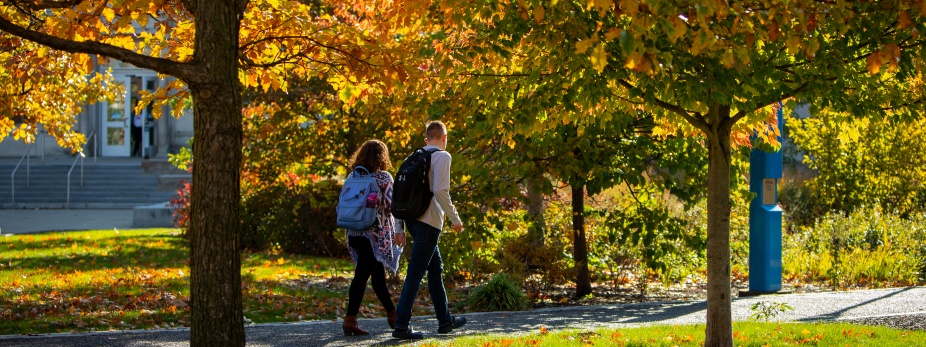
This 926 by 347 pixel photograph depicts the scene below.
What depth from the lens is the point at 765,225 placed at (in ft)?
35.1

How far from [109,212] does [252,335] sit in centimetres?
1774

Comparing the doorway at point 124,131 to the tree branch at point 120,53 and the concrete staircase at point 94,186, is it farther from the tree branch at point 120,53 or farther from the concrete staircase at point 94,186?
the tree branch at point 120,53

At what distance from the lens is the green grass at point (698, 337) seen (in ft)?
21.8

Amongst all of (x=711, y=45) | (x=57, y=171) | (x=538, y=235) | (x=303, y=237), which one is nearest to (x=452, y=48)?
(x=711, y=45)

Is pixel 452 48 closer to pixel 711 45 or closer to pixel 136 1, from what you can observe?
pixel 136 1

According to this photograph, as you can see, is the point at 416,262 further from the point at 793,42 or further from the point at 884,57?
the point at 884,57

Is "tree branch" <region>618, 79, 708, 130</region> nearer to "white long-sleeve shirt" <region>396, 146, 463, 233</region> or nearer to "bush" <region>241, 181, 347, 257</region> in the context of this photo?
"white long-sleeve shirt" <region>396, 146, 463, 233</region>

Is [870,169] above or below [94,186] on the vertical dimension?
above

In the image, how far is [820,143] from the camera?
17156 mm

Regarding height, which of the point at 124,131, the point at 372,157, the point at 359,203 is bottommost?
the point at 359,203

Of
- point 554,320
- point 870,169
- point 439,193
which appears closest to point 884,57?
point 439,193

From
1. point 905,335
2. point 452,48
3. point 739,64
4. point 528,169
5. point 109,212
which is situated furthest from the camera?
point 109,212

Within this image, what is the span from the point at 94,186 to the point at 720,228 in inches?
933

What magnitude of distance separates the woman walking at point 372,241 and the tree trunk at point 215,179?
7.79 feet
